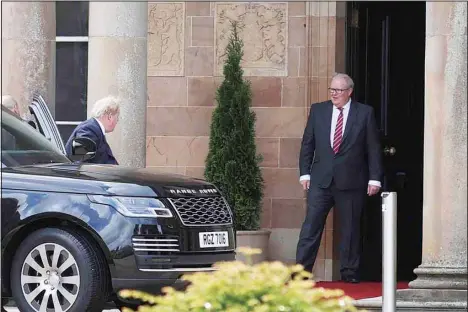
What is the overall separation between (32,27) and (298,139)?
3.11 m

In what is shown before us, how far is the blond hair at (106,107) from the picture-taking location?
12680 mm

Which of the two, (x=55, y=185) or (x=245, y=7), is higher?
(x=245, y=7)

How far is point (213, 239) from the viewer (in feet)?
36.2

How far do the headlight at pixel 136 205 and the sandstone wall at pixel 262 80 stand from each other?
4.77 m

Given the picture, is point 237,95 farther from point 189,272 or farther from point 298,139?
point 189,272

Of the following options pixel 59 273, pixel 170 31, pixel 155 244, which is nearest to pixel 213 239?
pixel 155 244

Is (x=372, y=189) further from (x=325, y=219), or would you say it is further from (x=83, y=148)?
(x=83, y=148)

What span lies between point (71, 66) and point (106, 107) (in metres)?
3.70

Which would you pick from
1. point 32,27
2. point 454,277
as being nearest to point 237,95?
point 32,27

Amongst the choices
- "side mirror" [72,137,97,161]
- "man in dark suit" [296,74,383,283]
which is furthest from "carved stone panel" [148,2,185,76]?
"side mirror" [72,137,97,161]

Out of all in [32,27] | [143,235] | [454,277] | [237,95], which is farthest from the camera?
[237,95]

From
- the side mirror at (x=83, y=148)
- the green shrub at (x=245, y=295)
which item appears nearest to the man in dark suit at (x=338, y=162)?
the side mirror at (x=83, y=148)

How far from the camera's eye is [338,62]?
15539 mm

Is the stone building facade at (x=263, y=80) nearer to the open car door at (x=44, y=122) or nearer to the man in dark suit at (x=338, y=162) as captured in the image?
the man in dark suit at (x=338, y=162)
